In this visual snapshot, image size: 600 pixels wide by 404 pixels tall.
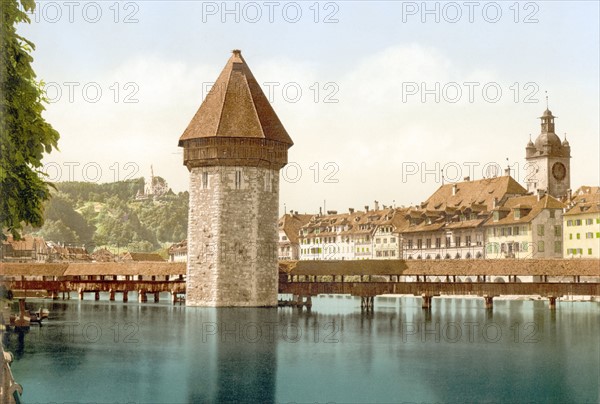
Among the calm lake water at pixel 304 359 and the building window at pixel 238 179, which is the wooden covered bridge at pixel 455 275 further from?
the building window at pixel 238 179

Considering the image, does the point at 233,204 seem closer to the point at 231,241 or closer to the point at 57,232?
the point at 231,241

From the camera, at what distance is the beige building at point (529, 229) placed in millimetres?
57875

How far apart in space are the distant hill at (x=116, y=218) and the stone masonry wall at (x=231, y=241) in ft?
256

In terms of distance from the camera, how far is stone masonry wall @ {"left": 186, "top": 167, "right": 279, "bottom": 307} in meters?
38.1

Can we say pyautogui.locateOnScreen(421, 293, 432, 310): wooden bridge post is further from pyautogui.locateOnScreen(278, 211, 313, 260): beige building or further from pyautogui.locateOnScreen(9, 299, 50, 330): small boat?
pyautogui.locateOnScreen(278, 211, 313, 260): beige building

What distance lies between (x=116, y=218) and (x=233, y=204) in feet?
321

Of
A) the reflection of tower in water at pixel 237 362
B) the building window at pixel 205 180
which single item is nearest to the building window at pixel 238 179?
the building window at pixel 205 180

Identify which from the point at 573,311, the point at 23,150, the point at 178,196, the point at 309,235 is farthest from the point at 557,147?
the point at 178,196

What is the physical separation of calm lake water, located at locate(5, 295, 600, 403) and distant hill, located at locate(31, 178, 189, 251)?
290ft

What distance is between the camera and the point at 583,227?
186 feet

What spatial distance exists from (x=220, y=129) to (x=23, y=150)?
29152 mm

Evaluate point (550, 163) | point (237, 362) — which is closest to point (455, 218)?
point (550, 163)

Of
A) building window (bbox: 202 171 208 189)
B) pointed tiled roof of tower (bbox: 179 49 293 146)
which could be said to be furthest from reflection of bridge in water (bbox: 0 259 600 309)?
pointed tiled roof of tower (bbox: 179 49 293 146)

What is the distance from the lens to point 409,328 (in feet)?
97.4
